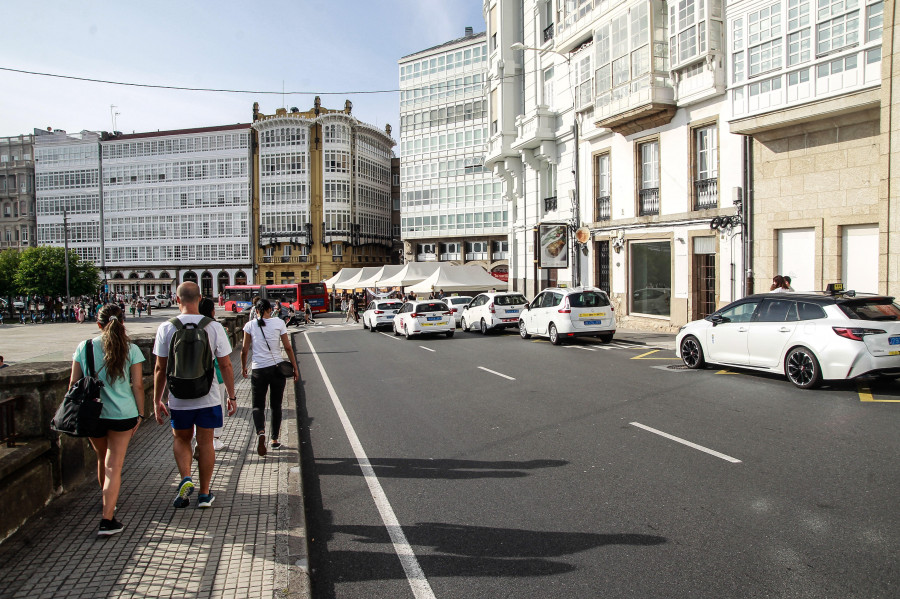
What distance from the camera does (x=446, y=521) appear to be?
506cm

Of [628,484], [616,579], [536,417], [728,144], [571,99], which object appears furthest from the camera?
[571,99]

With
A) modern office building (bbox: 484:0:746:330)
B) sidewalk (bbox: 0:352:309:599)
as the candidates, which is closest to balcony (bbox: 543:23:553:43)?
modern office building (bbox: 484:0:746:330)

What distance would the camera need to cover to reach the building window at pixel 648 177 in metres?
22.2

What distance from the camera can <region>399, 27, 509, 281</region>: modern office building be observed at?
5684cm

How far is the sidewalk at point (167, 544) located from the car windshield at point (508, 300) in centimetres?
1767

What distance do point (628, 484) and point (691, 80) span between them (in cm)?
1750

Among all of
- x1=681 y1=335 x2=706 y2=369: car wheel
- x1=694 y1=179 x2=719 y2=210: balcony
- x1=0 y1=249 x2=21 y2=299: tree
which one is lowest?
x1=681 y1=335 x2=706 y2=369: car wheel

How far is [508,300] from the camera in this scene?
78.1 ft

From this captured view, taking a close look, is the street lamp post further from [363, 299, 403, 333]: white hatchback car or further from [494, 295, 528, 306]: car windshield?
[363, 299, 403, 333]: white hatchback car

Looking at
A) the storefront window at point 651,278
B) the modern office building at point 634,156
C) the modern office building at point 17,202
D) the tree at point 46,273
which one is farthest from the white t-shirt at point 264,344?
the modern office building at point 17,202

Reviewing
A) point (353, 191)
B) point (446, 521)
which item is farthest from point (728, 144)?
point (353, 191)

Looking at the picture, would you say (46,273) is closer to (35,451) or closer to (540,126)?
(540,126)

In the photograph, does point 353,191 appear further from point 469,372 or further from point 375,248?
point 469,372

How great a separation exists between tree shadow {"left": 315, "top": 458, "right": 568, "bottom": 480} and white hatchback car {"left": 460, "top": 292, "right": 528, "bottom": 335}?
1643 cm
